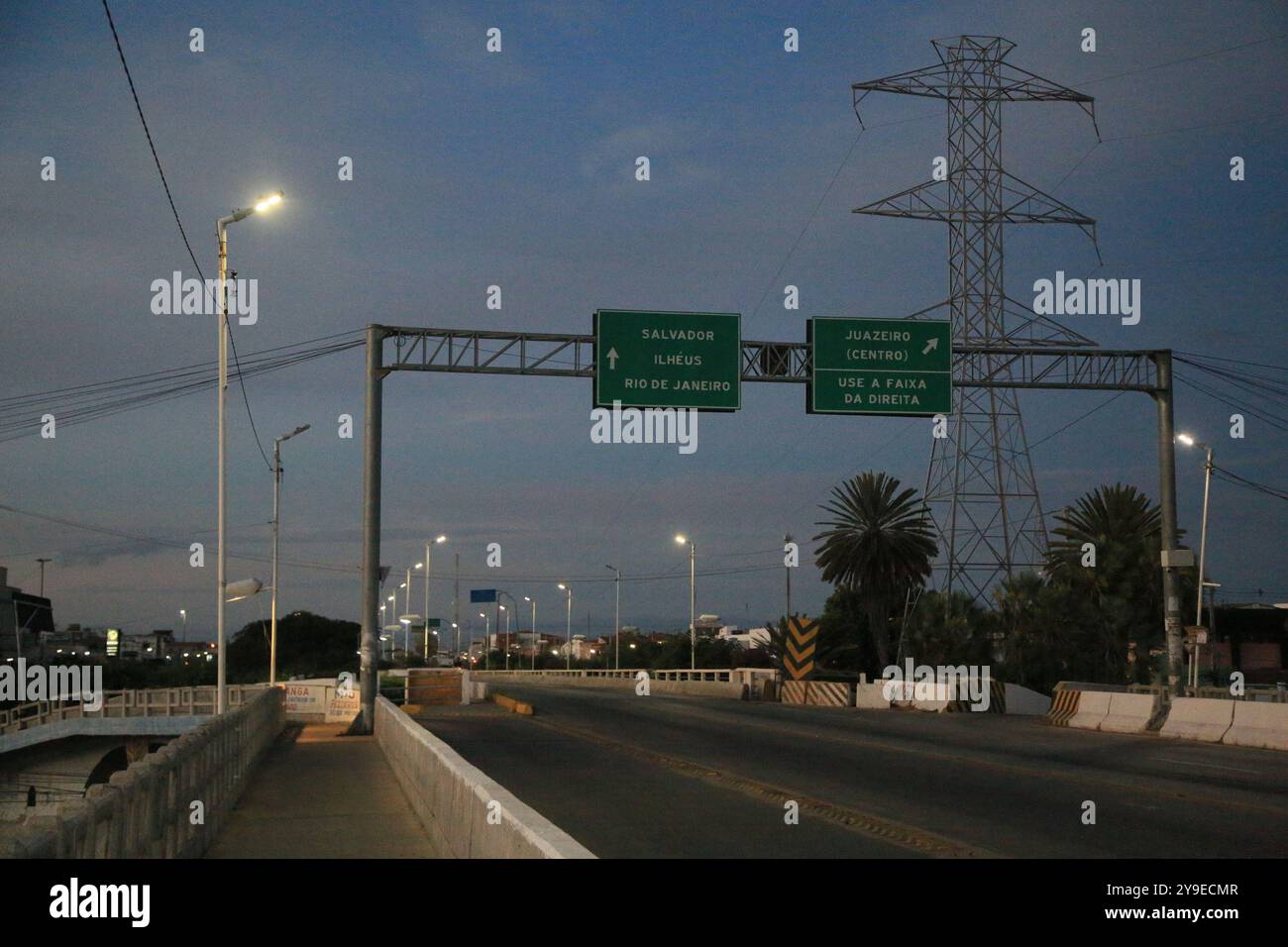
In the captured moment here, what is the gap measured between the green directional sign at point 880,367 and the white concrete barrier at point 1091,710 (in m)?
7.74

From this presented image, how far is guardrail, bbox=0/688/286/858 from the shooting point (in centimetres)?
692

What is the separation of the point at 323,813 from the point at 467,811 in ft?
23.1

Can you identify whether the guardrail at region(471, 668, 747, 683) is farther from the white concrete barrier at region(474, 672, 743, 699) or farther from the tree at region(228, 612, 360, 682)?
the tree at region(228, 612, 360, 682)

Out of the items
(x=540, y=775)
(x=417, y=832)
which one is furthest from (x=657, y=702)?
(x=417, y=832)

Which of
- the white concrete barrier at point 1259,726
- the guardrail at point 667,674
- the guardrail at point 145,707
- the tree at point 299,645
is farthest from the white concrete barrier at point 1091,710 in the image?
the tree at point 299,645

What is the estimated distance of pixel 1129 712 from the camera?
30375 millimetres

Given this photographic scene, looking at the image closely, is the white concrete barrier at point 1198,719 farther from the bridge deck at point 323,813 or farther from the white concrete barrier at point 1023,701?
the bridge deck at point 323,813

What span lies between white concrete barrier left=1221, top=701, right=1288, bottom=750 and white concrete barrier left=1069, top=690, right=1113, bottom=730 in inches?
185

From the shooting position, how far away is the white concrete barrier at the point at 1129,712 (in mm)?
29703

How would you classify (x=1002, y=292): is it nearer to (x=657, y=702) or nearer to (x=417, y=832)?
(x=657, y=702)

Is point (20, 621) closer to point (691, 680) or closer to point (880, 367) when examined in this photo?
point (691, 680)
